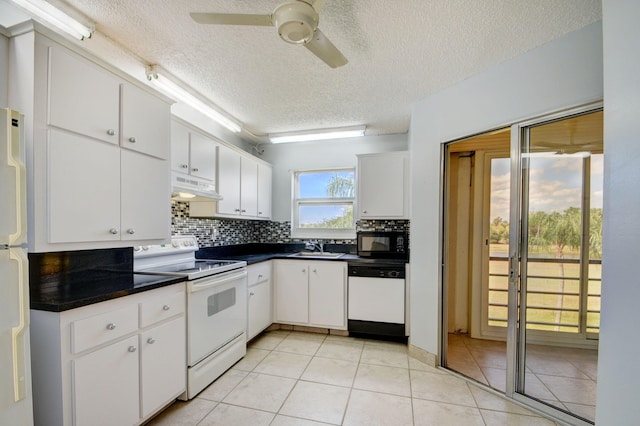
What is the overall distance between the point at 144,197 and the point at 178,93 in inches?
41.4

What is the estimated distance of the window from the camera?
13.2 feet

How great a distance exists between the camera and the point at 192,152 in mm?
2582

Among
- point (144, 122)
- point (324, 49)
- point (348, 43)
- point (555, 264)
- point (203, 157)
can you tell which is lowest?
point (555, 264)

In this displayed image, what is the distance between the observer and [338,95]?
2705 millimetres

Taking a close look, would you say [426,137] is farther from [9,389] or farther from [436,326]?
[9,389]

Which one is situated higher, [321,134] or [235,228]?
[321,134]

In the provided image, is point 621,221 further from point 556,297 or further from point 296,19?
point 296,19

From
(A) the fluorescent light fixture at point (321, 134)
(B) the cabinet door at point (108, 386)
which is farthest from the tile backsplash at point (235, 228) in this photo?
(B) the cabinet door at point (108, 386)

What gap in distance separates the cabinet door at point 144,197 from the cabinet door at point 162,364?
650 millimetres

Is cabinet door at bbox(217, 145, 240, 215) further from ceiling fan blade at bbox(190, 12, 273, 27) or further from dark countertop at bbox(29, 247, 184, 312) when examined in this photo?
ceiling fan blade at bbox(190, 12, 273, 27)

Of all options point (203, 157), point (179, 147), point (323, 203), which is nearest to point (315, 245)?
point (323, 203)

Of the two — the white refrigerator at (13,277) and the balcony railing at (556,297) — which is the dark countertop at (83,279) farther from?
the balcony railing at (556,297)

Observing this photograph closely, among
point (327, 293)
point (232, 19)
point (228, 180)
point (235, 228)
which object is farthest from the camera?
point (235, 228)

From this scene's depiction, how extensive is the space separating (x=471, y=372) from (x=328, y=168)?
2.84 meters
